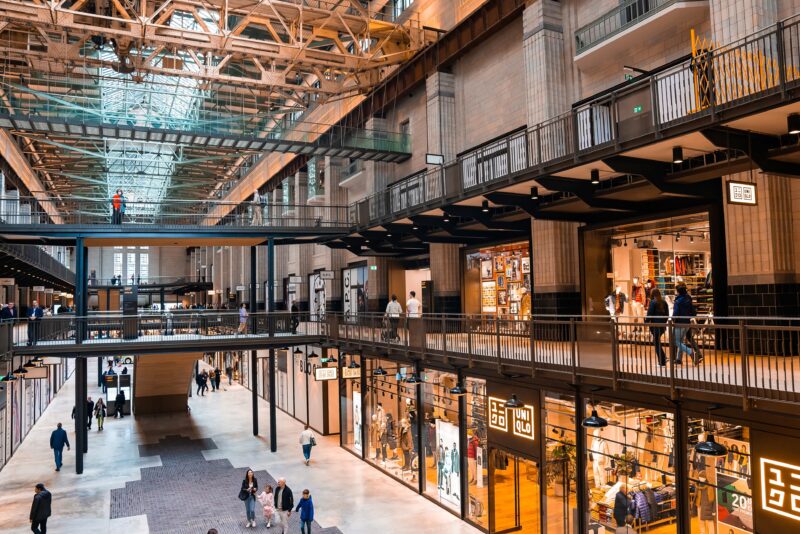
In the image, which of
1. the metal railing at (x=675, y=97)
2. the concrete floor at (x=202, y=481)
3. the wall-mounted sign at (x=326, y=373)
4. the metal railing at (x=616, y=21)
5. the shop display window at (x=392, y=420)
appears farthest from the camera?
the wall-mounted sign at (x=326, y=373)

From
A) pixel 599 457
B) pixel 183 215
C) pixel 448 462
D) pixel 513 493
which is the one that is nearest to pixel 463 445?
pixel 448 462

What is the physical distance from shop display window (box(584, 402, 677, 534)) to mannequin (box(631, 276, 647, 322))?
448 centimetres

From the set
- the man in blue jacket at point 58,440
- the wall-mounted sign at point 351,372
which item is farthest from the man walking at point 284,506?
the man in blue jacket at point 58,440

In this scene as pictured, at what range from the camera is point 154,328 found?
23.8 m

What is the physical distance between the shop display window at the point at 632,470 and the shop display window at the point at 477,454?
150 inches

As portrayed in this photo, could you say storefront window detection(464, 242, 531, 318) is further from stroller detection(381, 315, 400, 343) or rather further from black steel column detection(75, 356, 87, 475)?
black steel column detection(75, 356, 87, 475)

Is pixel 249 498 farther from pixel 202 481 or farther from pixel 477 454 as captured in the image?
pixel 477 454

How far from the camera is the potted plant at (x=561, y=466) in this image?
40.3ft

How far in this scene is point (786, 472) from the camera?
809 centimetres

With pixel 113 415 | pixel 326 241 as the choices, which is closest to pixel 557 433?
pixel 326 241

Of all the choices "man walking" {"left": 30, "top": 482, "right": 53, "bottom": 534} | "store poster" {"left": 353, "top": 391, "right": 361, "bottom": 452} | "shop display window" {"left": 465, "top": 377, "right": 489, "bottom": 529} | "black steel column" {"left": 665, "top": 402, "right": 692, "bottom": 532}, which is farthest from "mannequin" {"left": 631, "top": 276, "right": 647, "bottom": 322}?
"man walking" {"left": 30, "top": 482, "right": 53, "bottom": 534}

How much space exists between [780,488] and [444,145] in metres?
16.8

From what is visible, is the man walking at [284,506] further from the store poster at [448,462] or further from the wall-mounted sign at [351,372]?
the wall-mounted sign at [351,372]

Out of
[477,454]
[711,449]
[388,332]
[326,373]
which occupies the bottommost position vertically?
[477,454]
